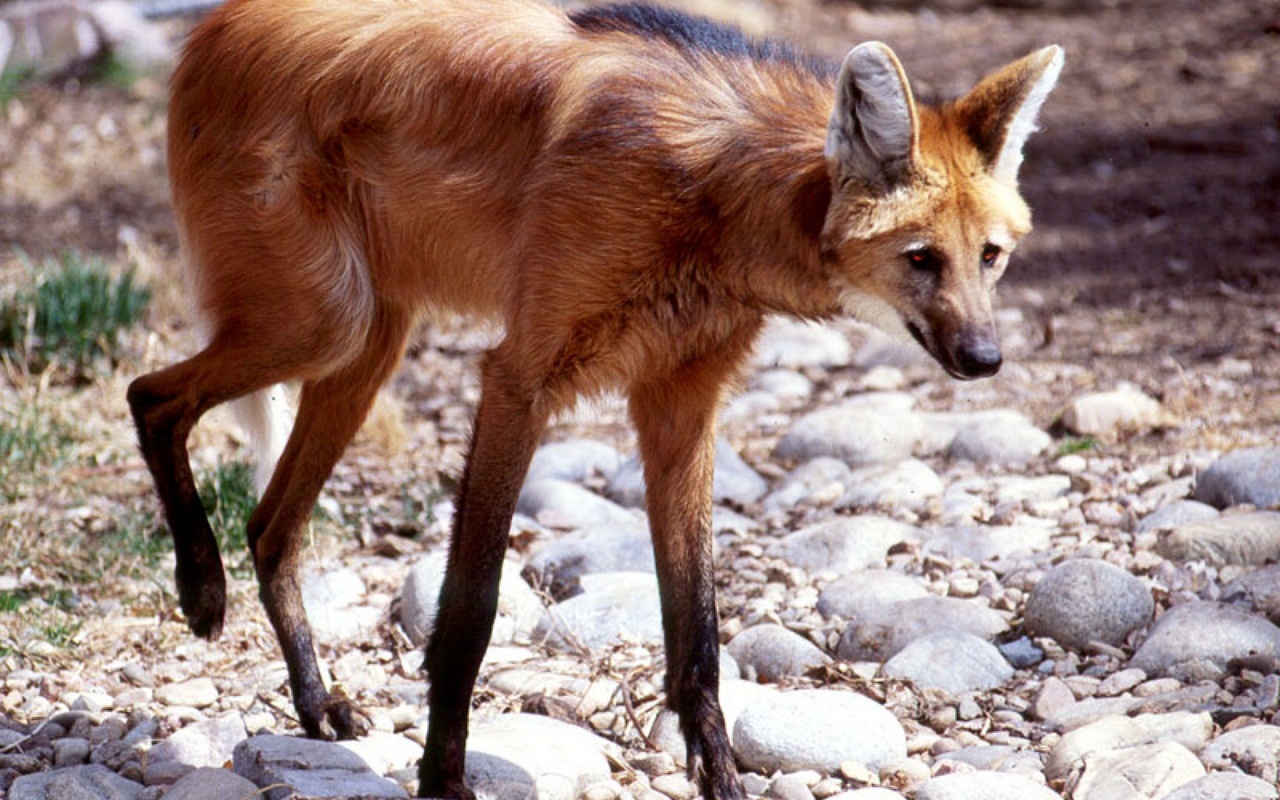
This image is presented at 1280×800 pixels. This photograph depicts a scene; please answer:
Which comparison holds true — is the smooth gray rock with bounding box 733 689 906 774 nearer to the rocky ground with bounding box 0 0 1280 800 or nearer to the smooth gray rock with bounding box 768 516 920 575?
the rocky ground with bounding box 0 0 1280 800

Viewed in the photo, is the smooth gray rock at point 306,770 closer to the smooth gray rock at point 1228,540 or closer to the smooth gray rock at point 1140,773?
the smooth gray rock at point 1140,773

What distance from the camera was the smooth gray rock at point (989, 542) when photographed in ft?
13.2

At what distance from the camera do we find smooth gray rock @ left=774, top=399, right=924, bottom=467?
4.79 metres

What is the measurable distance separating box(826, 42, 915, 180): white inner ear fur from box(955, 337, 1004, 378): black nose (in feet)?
1.16

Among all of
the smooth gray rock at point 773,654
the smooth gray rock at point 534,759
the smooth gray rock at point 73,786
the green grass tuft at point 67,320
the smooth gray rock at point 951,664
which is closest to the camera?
the smooth gray rock at point 73,786

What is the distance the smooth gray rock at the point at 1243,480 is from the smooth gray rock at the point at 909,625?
0.91 meters

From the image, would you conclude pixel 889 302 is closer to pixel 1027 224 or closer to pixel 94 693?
pixel 1027 224

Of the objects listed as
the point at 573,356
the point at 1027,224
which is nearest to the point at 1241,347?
the point at 1027,224

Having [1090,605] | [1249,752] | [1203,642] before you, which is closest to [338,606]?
[1090,605]

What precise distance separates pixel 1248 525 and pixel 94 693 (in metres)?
2.93

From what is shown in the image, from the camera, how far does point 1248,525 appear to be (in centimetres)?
371

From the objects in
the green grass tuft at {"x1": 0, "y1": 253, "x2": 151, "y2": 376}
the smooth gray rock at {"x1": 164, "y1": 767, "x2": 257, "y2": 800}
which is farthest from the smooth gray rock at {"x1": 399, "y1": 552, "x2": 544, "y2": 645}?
the green grass tuft at {"x1": 0, "y1": 253, "x2": 151, "y2": 376}

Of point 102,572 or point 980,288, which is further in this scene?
point 102,572

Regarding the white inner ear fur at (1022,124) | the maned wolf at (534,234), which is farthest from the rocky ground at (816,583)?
the white inner ear fur at (1022,124)
